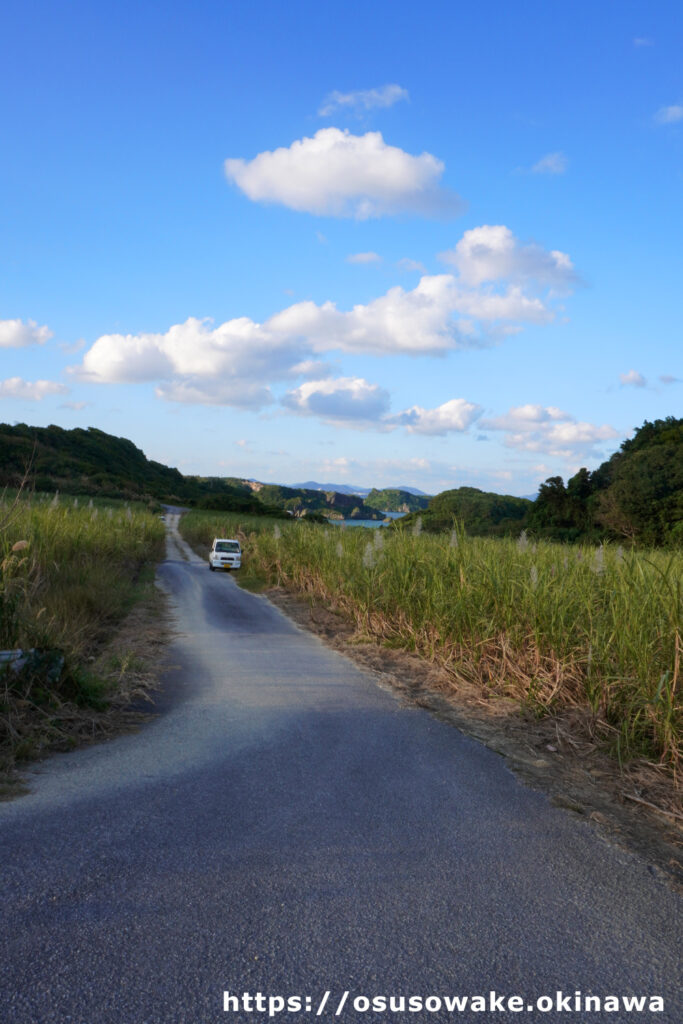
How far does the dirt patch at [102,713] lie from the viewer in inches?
162

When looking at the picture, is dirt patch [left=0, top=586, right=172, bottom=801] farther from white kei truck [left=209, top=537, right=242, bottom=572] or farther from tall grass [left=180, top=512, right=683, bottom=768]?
white kei truck [left=209, top=537, right=242, bottom=572]

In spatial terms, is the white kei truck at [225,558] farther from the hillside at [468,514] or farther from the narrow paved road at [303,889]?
the narrow paved road at [303,889]

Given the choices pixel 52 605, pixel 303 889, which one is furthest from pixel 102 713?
pixel 52 605

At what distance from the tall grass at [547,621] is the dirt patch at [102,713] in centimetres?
304

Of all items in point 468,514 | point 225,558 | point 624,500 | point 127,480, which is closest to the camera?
point 468,514

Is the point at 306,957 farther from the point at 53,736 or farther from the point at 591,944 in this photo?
the point at 53,736

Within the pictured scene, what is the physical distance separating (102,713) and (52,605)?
295 centimetres

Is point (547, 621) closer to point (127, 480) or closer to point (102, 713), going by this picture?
point (102, 713)

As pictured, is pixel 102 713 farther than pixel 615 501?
No

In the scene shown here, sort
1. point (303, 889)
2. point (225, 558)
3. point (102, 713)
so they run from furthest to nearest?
point (225, 558) → point (102, 713) → point (303, 889)

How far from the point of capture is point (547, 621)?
6129 mm

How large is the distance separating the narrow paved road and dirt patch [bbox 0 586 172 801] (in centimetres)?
19

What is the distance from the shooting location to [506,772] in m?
4.36

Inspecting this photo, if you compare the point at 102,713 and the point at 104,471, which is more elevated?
the point at 104,471
